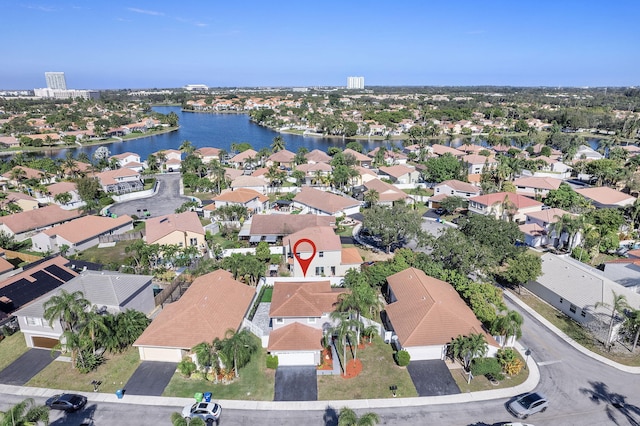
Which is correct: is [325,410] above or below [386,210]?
below

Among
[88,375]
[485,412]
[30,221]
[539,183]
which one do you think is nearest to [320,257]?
[485,412]

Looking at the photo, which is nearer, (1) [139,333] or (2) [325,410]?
(2) [325,410]

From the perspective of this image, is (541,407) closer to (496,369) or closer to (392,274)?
(496,369)

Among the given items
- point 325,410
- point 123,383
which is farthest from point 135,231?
point 325,410

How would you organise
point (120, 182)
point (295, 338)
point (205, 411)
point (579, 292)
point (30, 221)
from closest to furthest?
point (205, 411) < point (295, 338) < point (579, 292) < point (30, 221) < point (120, 182)

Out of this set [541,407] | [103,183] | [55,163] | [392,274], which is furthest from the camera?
[55,163]

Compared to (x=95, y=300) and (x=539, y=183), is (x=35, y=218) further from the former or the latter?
(x=539, y=183)
